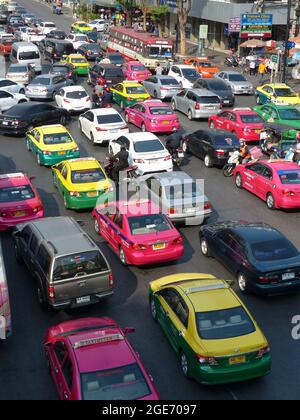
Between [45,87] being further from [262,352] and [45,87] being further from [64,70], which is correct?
[262,352]

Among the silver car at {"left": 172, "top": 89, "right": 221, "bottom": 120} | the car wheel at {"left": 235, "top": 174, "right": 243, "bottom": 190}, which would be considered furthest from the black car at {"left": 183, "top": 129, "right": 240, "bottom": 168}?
the silver car at {"left": 172, "top": 89, "right": 221, "bottom": 120}

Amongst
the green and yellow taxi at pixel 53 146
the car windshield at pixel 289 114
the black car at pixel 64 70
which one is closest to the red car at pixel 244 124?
the car windshield at pixel 289 114

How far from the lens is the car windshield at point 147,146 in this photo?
22428mm

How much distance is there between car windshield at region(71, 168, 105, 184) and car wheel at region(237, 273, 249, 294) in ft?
21.8

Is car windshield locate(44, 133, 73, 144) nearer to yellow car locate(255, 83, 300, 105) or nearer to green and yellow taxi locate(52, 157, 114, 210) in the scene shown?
green and yellow taxi locate(52, 157, 114, 210)

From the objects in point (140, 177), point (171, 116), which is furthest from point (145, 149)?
point (171, 116)

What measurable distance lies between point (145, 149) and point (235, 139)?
383cm

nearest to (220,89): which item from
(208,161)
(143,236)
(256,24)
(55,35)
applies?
(208,161)

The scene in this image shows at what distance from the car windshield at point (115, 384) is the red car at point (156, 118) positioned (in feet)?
61.7

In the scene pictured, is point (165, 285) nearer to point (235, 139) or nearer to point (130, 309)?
point (130, 309)

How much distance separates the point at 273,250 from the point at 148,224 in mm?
3249

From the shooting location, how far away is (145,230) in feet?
50.8

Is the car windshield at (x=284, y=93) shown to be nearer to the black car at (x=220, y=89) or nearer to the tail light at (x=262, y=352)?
the black car at (x=220, y=89)

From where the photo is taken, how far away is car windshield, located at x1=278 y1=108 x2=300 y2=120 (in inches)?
1115
